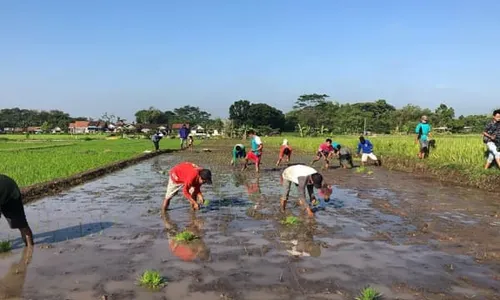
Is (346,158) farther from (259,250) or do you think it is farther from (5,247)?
(5,247)

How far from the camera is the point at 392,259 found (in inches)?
216

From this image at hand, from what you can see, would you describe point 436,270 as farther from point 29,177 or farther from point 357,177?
point 29,177

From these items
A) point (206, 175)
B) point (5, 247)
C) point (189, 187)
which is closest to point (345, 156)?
point (189, 187)

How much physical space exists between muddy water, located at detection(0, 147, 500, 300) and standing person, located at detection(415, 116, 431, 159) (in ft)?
19.1

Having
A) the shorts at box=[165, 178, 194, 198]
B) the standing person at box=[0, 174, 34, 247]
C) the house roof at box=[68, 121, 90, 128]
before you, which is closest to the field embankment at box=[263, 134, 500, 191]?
the shorts at box=[165, 178, 194, 198]

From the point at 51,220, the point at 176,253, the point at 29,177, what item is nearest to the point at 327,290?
the point at 176,253

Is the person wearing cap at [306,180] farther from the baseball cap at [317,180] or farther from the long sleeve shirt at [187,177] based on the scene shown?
the long sleeve shirt at [187,177]

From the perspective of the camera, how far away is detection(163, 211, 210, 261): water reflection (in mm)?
5672

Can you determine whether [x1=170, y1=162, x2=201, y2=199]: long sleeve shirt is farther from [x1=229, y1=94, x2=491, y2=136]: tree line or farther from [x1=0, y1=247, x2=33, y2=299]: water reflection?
[x1=229, y1=94, x2=491, y2=136]: tree line

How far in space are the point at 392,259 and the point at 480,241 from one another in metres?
1.67

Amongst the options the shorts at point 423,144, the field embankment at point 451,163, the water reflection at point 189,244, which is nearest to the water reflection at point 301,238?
the water reflection at point 189,244

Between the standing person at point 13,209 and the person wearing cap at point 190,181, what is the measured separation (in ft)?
8.66

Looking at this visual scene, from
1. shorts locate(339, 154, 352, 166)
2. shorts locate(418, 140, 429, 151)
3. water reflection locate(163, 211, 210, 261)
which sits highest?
shorts locate(418, 140, 429, 151)

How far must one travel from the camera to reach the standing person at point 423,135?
51.9ft
